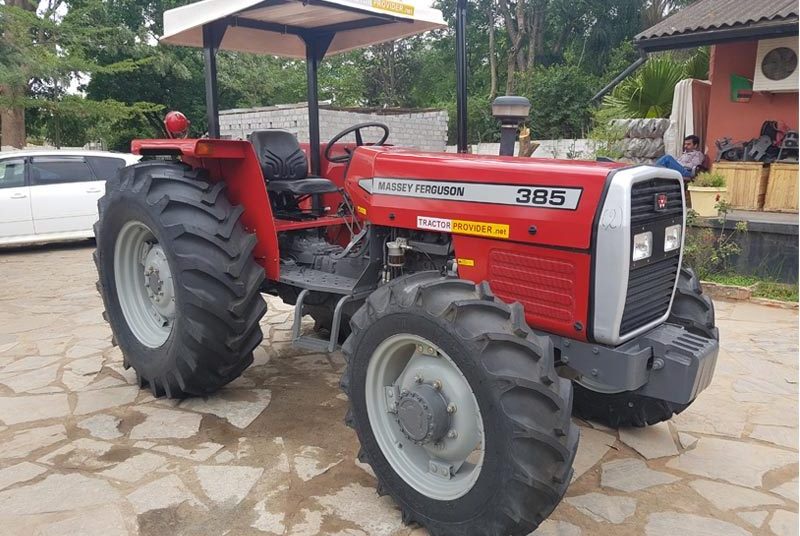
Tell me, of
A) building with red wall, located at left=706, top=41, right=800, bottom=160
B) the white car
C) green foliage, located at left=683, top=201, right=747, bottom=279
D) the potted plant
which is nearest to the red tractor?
green foliage, located at left=683, top=201, right=747, bottom=279

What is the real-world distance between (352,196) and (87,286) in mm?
5115

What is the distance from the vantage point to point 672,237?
9.48 feet

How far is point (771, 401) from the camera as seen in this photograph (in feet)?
13.3

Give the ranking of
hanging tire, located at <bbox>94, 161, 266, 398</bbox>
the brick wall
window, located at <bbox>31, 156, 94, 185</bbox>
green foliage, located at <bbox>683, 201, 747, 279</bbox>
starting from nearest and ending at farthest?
hanging tire, located at <bbox>94, 161, 266, 398</bbox>
green foliage, located at <bbox>683, 201, 747, 279</bbox>
window, located at <bbox>31, 156, 94, 185</bbox>
the brick wall

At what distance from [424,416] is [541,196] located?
3.24 ft

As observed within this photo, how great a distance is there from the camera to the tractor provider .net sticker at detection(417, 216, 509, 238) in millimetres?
2781

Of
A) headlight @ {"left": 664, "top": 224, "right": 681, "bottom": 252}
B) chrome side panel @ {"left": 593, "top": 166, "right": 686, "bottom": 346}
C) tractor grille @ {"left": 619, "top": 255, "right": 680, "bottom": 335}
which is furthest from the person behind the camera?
headlight @ {"left": 664, "top": 224, "right": 681, "bottom": 252}

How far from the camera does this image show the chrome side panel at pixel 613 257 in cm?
248

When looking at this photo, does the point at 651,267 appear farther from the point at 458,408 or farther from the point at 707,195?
the point at 707,195

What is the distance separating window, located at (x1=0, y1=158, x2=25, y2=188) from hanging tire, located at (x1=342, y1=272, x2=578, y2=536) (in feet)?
29.0

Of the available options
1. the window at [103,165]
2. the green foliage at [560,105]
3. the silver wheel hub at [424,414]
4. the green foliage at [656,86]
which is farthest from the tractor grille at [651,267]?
the green foliage at [560,105]

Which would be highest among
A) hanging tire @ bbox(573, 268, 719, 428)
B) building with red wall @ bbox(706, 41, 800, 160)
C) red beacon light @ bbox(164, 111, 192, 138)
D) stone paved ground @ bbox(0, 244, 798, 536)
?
building with red wall @ bbox(706, 41, 800, 160)

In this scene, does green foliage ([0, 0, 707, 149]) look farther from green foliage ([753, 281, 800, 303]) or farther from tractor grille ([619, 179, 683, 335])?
green foliage ([753, 281, 800, 303])

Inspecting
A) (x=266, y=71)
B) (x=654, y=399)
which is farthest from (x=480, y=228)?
(x=266, y=71)
